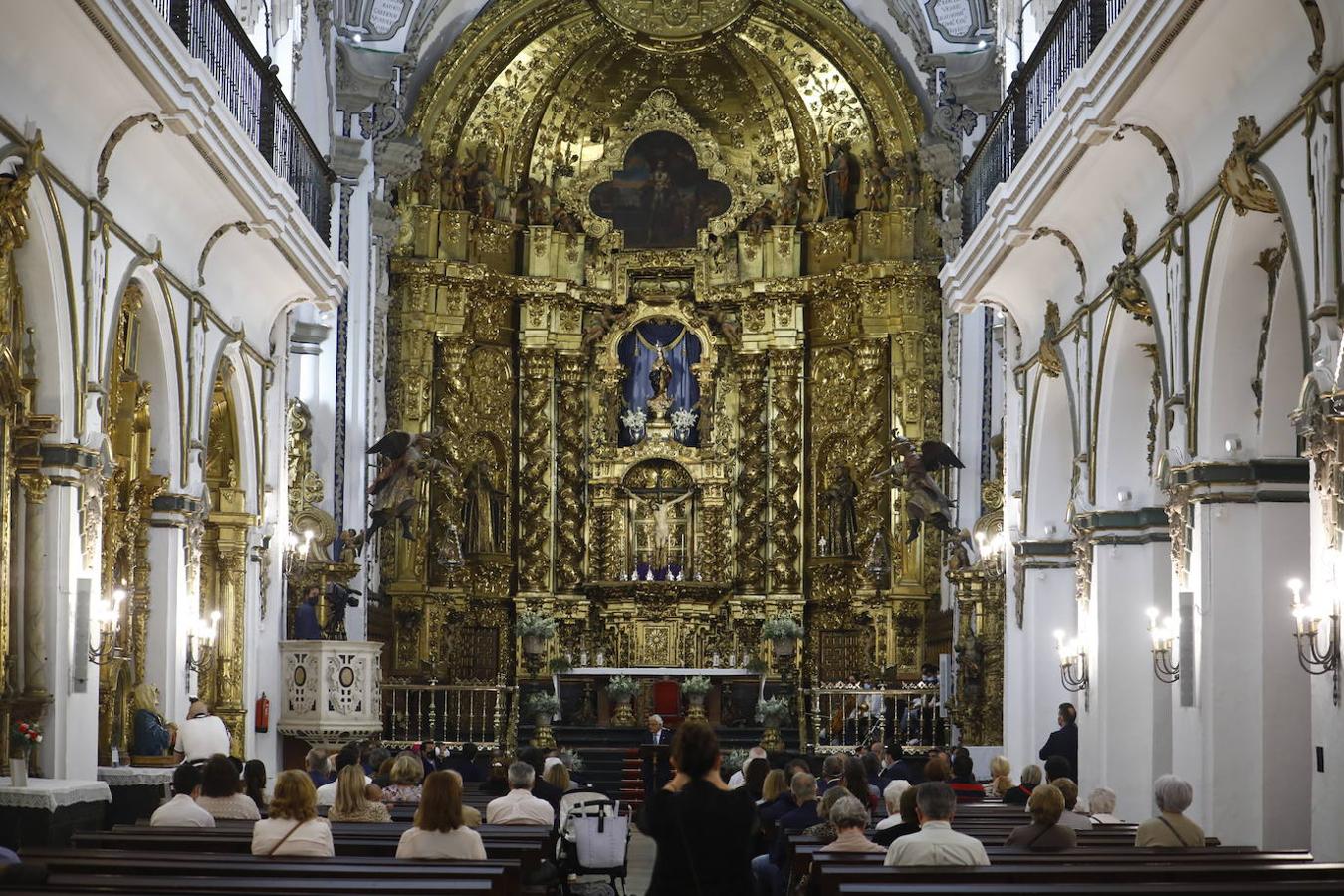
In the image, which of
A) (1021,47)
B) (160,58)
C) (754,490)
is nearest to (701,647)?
(754,490)

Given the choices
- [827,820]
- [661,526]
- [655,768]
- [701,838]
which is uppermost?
[661,526]

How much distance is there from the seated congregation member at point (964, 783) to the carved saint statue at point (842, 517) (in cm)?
1158

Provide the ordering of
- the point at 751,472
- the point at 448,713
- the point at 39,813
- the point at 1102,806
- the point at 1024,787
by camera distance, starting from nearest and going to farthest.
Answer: the point at 39,813
the point at 1102,806
the point at 1024,787
the point at 448,713
the point at 751,472

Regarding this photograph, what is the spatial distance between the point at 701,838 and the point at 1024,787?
8446mm

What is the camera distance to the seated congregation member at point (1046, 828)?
10.1 m

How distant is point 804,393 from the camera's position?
97.0 ft

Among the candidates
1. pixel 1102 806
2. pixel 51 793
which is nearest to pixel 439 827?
pixel 51 793

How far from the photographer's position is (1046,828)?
1016 centimetres

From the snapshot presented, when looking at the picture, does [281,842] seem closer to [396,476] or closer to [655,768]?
[655,768]

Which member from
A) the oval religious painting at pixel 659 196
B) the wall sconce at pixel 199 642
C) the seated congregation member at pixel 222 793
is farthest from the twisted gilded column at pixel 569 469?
the seated congregation member at pixel 222 793

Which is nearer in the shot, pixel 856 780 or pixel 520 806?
pixel 856 780

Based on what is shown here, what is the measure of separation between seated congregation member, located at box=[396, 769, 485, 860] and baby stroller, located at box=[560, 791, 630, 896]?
412cm

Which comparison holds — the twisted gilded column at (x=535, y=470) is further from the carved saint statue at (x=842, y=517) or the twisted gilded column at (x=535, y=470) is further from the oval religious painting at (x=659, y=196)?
the carved saint statue at (x=842, y=517)

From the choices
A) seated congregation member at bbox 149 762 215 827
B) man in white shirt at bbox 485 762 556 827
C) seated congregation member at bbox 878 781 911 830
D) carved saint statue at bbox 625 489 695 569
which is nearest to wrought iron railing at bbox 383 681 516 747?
carved saint statue at bbox 625 489 695 569
